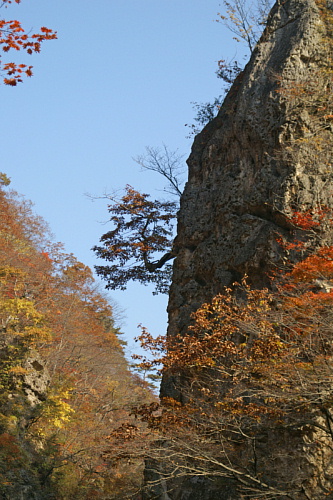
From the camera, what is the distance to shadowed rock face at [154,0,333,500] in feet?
43.3

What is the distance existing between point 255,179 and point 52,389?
12.3m

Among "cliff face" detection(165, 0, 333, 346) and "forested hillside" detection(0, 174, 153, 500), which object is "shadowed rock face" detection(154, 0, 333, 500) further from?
"forested hillside" detection(0, 174, 153, 500)

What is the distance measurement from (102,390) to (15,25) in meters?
20.3

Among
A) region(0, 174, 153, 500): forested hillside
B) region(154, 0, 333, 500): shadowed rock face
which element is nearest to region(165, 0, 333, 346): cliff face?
region(154, 0, 333, 500): shadowed rock face

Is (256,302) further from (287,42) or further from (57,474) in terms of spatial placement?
(57,474)

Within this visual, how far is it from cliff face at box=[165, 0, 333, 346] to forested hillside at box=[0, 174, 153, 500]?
5.63m

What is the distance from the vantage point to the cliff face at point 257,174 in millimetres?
13297

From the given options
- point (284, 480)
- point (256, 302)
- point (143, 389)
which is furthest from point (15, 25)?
point (143, 389)

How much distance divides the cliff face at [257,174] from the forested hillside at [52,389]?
563 centimetres

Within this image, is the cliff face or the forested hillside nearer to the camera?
the cliff face

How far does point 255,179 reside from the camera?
14445 millimetres

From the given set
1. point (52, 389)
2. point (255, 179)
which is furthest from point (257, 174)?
point (52, 389)

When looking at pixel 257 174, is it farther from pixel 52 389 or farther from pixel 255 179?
pixel 52 389

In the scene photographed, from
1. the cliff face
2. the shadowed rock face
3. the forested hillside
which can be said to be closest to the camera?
the shadowed rock face
